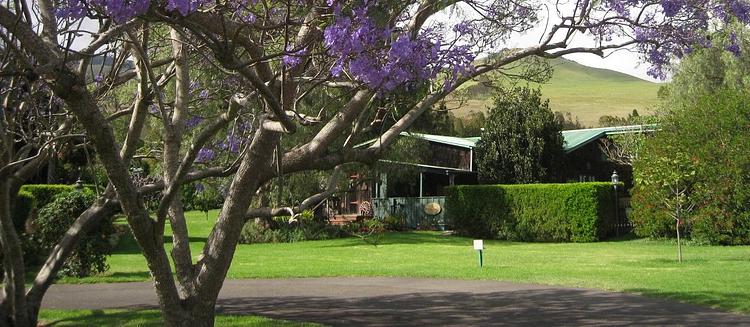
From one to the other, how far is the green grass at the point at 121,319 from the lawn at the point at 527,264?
18.4ft

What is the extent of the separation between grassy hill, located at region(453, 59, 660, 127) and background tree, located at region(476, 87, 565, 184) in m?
52.6

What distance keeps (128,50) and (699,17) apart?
25.0 feet

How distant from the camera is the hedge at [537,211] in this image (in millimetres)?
31359

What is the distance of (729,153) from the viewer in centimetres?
2698

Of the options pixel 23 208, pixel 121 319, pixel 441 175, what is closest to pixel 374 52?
pixel 121 319

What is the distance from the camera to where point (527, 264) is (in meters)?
21.0

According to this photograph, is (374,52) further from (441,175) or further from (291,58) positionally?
(441,175)

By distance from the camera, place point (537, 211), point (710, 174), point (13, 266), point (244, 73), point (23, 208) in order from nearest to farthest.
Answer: point (244, 73)
point (13, 266)
point (23, 208)
point (710, 174)
point (537, 211)

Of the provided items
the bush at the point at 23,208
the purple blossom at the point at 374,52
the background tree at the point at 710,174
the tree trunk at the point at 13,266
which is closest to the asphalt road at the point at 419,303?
the tree trunk at the point at 13,266

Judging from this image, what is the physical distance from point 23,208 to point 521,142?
21.5m

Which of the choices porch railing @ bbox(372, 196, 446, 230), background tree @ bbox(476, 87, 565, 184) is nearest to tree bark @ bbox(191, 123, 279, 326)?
background tree @ bbox(476, 87, 565, 184)

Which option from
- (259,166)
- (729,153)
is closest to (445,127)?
(729,153)

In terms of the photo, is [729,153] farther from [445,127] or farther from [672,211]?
[445,127]

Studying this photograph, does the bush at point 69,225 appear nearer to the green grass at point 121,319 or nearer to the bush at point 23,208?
the bush at point 23,208
